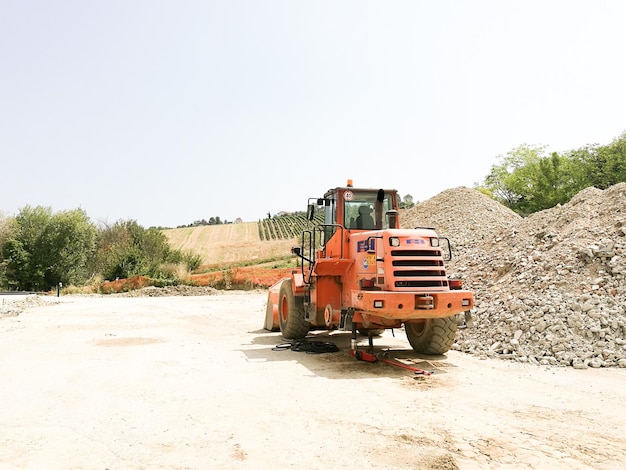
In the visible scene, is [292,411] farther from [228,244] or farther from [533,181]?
[228,244]

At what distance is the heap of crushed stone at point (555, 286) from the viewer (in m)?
9.24

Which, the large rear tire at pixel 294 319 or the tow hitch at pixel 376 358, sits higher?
the large rear tire at pixel 294 319

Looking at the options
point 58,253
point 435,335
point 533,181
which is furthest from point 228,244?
point 435,335

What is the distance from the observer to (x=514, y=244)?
52.6ft

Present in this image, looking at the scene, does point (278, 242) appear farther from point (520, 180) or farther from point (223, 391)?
point (223, 391)

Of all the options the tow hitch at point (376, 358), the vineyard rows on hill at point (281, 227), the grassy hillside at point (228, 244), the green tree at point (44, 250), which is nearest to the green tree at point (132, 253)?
the green tree at point (44, 250)

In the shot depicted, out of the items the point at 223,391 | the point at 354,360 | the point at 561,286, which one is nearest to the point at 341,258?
the point at 354,360

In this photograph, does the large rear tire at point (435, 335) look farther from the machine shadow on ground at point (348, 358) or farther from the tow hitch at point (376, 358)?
the tow hitch at point (376, 358)

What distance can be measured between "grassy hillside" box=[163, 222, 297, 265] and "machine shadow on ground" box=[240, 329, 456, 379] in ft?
138

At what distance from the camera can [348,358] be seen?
9.59 metres

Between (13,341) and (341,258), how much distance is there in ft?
25.6

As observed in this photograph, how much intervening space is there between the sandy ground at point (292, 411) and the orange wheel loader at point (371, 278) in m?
0.75

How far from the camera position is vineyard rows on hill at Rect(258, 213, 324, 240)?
71.5 metres

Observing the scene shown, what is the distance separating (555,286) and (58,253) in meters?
39.4
